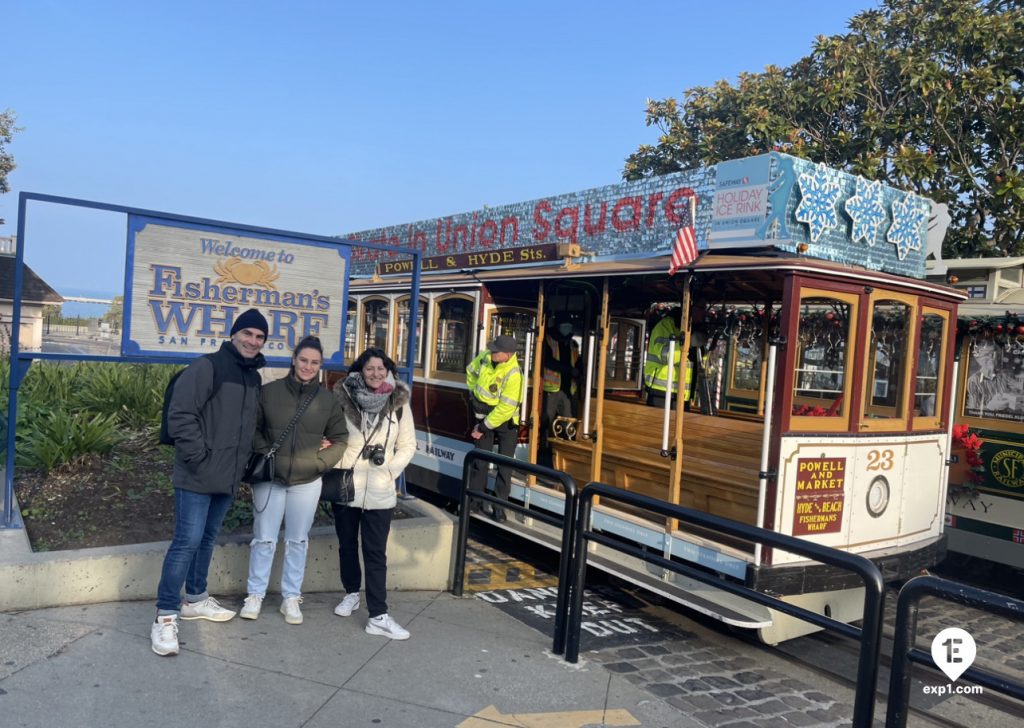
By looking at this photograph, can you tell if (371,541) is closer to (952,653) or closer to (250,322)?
(250,322)

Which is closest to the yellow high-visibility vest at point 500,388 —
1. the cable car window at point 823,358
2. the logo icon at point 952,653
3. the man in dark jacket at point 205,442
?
the cable car window at point 823,358

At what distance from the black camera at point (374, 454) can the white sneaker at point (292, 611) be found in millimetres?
959

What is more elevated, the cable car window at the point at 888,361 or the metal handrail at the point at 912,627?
the cable car window at the point at 888,361

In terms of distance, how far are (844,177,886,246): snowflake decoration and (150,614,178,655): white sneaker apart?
522 cm

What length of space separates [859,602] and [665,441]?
1756 mm

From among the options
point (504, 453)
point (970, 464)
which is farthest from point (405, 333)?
point (970, 464)

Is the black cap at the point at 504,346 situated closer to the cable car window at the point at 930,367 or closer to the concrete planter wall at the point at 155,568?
the concrete planter wall at the point at 155,568

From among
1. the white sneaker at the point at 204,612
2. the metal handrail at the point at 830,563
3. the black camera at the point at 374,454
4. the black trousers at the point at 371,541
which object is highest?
the black camera at the point at 374,454

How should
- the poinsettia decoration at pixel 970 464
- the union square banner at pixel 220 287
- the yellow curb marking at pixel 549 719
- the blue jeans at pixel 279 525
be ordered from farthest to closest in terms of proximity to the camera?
the poinsettia decoration at pixel 970 464 < the union square banner at pixel 220 287 < the blue jeans at pixel 279 525 < the yellow curb marking at pixel 549 719

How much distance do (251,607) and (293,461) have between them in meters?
0.93

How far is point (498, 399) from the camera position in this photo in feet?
23.6

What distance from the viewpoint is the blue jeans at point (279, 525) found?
4.71 meters

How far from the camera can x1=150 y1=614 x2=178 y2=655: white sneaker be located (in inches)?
166

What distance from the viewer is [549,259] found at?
7652 mm
